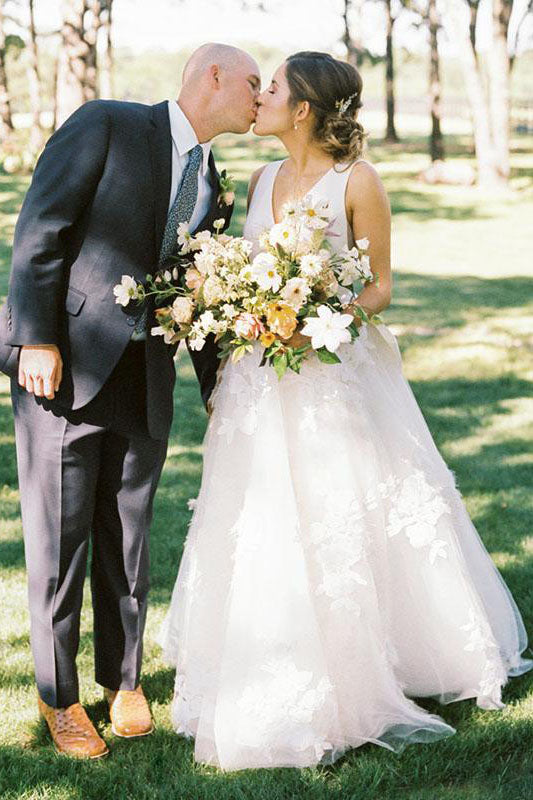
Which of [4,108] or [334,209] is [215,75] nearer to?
[334,209]

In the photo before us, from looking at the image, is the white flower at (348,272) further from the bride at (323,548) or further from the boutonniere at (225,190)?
the boutonniere at (225,190)

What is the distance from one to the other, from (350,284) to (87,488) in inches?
43.7

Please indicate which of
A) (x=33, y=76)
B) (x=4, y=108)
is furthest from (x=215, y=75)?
(x=33, y=76)

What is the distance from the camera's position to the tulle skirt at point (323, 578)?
3.62 m

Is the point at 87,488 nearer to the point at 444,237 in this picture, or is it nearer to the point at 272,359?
the point at 272,359

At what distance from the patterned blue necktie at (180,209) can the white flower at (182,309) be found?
15cm

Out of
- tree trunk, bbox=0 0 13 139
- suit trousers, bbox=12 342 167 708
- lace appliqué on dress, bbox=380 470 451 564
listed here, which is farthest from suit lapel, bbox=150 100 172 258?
tree trunk, bbox=0 0 13 139

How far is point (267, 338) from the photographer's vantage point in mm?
3418

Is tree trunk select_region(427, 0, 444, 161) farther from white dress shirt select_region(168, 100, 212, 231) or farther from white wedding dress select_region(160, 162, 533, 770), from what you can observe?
white dress shirt select_region(168, 100, 212, 231)

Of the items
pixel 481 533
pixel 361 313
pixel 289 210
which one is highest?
pixel 289 210

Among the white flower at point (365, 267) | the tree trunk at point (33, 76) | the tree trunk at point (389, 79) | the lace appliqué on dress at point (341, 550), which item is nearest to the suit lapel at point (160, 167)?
the white flower at point (365, 267)

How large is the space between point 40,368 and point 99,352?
19 centimetres

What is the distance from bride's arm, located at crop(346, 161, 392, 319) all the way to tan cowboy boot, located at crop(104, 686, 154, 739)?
1614mm

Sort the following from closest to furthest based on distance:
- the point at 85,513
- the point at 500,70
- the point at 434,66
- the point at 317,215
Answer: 1. the point at 317,215
2. the point at 85,513
3. the point at 500,70
4. the point at 434,66
